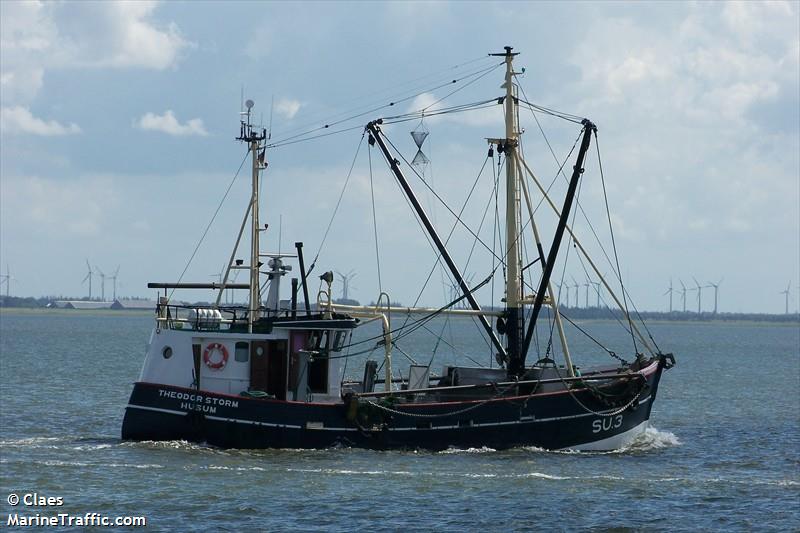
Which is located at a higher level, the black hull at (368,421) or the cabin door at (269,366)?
the cabin door at (269,366)

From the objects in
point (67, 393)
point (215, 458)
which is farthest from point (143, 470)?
point (67, 393)

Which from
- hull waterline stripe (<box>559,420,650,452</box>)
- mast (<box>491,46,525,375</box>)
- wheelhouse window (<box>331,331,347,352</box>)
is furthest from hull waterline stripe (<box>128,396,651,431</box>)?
mast (<box>491,46,525,375</box>)

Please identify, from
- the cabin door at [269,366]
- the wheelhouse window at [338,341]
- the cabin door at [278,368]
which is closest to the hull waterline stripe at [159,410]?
the cabin door at [269,366]

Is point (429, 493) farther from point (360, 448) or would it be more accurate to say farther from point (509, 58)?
point (509, 58)

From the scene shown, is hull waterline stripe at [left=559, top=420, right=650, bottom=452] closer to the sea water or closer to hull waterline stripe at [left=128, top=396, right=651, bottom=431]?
the sea water

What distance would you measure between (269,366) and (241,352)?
79 centimetres

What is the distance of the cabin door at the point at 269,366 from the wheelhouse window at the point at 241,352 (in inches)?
4.9

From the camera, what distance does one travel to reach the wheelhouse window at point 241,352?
106 ft

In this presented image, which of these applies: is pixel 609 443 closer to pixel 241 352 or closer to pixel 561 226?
pixel 561 226

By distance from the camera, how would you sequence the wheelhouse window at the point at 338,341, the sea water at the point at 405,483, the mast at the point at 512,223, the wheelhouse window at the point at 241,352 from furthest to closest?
1. the mast at the point at 512,223
2. the wheelhouse window at the point at 338,341
3. the wheelhouse window at the point at 241,352
4. the sea water at the point at 405,483

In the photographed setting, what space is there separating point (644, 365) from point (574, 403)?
419 centimetres

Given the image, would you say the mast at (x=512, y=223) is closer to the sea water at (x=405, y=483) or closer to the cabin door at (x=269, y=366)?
the sea water at (x=405, y=483)

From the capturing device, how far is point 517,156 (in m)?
35.0

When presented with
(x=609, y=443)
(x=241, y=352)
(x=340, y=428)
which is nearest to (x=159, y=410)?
(x=241, y=352)
